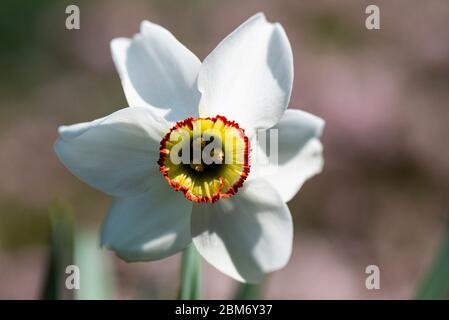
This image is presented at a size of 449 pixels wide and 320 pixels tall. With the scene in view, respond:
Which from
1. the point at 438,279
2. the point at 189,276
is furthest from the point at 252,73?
the point at 438,279

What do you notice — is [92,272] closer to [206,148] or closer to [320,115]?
[206,148]

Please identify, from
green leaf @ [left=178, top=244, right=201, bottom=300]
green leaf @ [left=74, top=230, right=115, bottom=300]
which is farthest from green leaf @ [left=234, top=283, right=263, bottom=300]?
green leaf @ [left=74, top=230, right=115, bottom=300]

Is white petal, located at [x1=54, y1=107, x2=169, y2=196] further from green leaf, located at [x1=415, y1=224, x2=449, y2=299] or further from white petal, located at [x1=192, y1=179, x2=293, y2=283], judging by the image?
green leaf, located at [x1=415, y1=224, x2=449, y2=299]

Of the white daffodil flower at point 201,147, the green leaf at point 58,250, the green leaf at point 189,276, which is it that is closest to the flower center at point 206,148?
the white daffodil flower at point 201,147

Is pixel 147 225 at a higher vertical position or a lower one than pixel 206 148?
lower

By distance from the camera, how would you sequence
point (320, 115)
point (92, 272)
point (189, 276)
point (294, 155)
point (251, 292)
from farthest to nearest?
point (320, 115), point (92, 272), point (251, 292), point (189, 276), point (294, 155)
